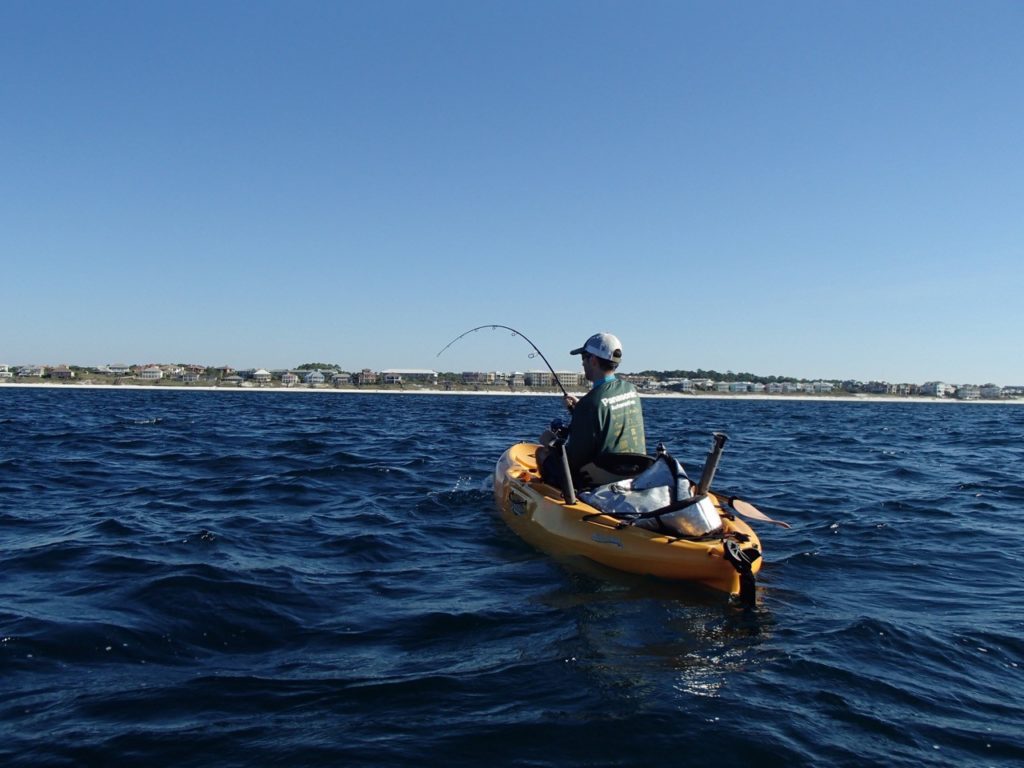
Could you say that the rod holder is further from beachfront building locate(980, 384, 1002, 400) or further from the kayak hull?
beachfront building locate(980, 384, 1002, 400)

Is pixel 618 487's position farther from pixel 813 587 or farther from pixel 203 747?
pixel 203 747

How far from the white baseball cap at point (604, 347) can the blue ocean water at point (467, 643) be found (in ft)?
7.60

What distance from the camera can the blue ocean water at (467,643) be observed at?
138 inches

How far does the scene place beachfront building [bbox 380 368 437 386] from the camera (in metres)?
156

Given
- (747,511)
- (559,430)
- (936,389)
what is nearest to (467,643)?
(747,511)

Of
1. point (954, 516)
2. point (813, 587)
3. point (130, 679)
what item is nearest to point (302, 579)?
point (130, 679)

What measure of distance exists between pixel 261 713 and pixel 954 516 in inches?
410

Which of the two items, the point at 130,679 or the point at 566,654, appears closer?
the point at 130,679

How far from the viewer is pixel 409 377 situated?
163 meters

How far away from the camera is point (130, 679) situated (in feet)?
13.8

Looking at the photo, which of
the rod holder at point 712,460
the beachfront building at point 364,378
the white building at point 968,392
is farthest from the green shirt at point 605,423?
the white building at point 968,392

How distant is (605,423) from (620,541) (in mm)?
1523

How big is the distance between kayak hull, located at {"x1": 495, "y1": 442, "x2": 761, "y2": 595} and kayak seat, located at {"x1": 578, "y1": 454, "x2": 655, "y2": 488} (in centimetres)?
47

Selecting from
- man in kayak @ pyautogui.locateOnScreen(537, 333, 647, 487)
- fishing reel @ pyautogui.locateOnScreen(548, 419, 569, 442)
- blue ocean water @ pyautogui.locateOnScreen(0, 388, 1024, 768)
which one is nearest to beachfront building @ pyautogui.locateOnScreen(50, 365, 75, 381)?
blue ocean water @ pyautogui.locateOnScreen(0, 388, 1024, 768)
